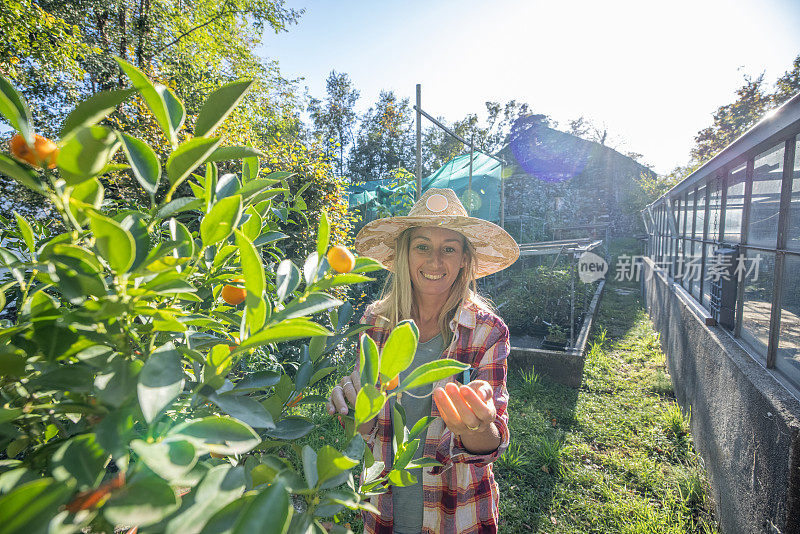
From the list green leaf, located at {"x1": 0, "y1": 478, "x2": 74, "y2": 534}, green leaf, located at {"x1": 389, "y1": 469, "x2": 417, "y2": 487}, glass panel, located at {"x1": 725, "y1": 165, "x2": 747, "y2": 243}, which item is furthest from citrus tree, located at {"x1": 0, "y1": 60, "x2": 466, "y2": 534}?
glass panel, located at {"x1": 725, "y1": 165, "x2": 747, "y2": 243}

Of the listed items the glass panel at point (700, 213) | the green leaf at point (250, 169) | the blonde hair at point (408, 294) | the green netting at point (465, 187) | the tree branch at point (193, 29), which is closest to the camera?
the green leaf at point (250, 169)

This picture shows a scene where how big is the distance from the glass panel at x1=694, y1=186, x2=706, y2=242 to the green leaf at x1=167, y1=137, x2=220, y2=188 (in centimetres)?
543

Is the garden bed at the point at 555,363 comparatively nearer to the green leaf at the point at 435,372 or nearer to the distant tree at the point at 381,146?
the green leaf at the point at 435,372

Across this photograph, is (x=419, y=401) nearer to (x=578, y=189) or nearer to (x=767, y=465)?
(x=767, y=465)

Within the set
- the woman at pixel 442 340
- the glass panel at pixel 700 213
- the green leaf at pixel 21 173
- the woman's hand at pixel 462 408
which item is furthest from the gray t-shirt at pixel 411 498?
the glass panel at pixel 700 213

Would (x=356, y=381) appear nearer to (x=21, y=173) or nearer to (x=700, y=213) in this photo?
(x=21, y=173)

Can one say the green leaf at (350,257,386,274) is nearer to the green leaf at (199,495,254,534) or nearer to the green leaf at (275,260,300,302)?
the green leaf at (275,260,300,302)

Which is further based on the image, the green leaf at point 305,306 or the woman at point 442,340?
the woman at point 442,340

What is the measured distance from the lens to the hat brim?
5.21 feet

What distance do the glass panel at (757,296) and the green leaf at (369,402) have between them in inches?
105

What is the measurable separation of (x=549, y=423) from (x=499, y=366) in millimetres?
2607

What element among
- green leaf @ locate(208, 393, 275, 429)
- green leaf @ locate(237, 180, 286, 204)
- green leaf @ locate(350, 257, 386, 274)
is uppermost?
green leaf @ locate(237, 180, 286, 204)

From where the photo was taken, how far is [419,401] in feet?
4.91

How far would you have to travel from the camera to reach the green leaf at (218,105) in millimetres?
358
